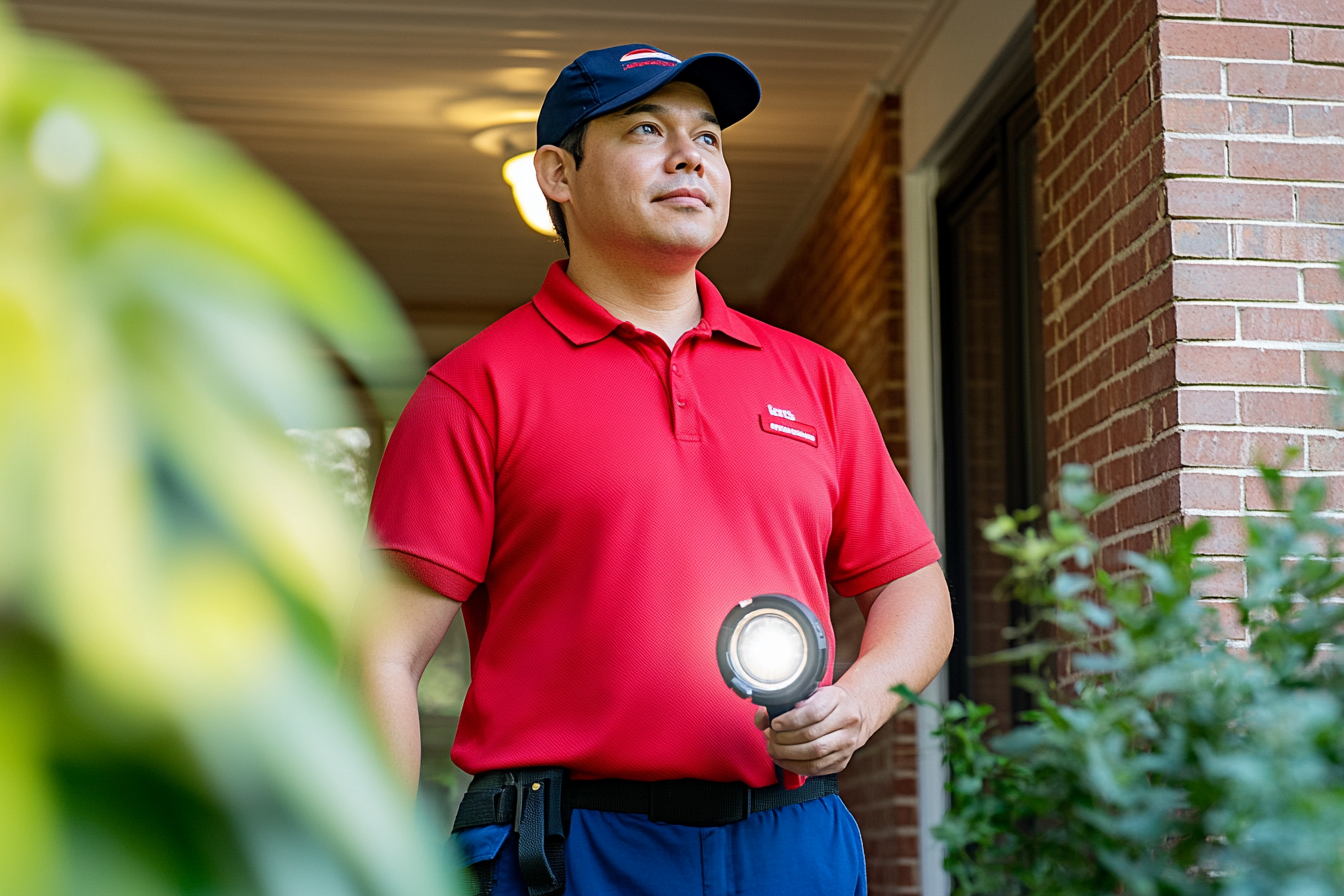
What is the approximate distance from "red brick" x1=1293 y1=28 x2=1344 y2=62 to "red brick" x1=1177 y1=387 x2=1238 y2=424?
0.84 metres

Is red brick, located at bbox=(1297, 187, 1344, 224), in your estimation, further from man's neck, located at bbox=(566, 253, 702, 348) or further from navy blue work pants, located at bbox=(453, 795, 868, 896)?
navy blue work pants, located at bbox=(453, 795, 868, 896)

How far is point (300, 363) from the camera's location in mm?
382

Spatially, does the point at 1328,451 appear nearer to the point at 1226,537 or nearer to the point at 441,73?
the point at 1226,537

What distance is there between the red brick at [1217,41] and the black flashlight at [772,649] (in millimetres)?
2155

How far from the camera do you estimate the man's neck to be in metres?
2.27

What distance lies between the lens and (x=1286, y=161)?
3.18 metres

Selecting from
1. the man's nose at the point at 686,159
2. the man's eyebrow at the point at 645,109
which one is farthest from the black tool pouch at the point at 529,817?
the man's eyebrow at the point at 645,109

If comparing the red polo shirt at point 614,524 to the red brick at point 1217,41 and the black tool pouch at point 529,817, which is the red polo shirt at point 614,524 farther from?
the red brick at point 1217,41

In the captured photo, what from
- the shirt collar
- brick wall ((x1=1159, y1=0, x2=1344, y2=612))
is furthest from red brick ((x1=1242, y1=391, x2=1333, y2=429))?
the shirt collar

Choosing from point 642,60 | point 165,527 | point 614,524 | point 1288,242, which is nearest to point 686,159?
point 642,60

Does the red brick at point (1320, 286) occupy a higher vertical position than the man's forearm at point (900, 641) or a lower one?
higher

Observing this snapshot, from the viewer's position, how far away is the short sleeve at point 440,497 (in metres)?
2.00

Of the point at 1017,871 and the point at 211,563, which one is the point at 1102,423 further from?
the point at 211,563

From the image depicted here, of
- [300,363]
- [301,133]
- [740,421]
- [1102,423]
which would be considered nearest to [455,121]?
[301,133]
